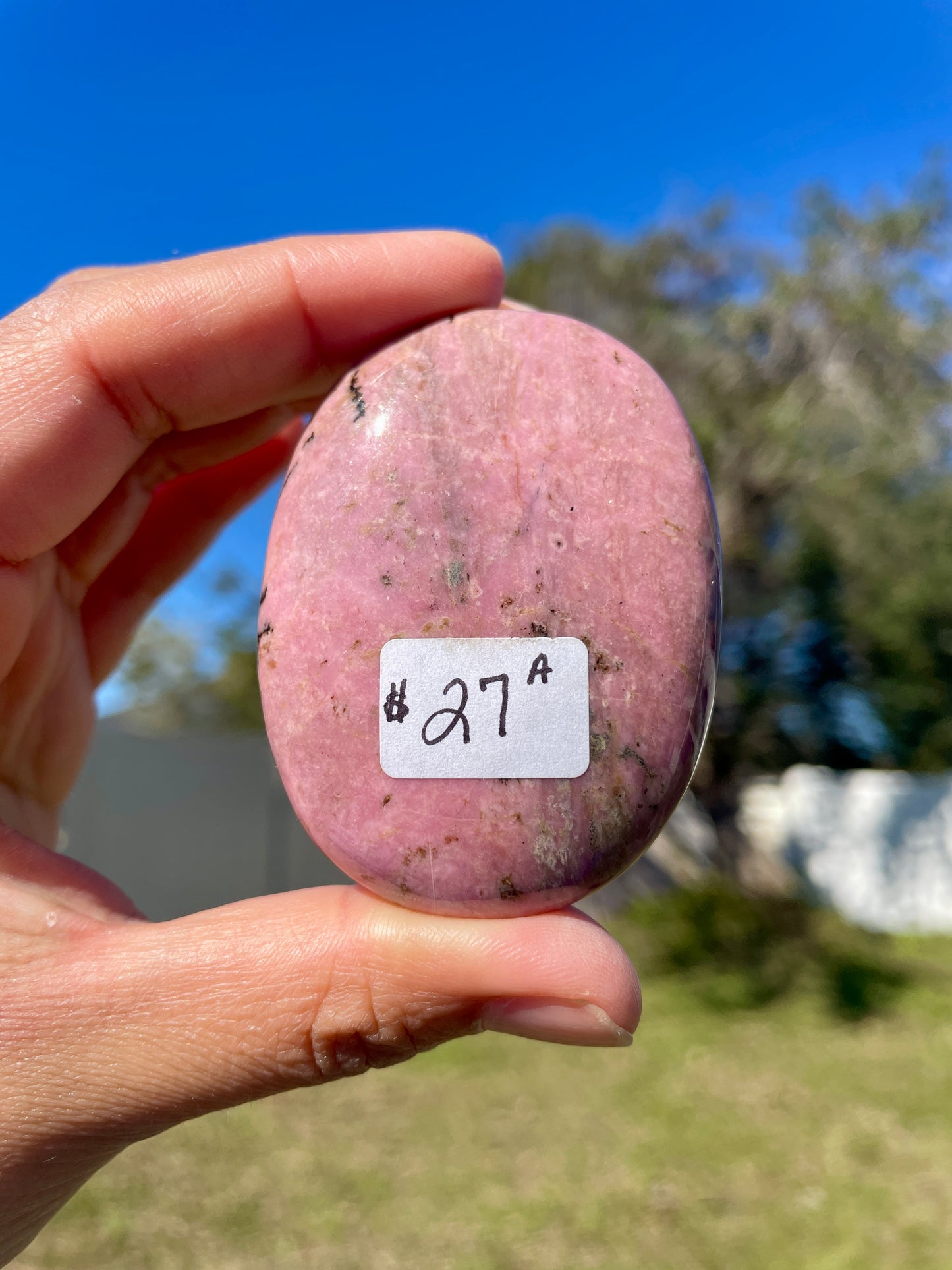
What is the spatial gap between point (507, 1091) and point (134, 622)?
396cm

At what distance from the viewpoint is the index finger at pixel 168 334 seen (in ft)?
4.06

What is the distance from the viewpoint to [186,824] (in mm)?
6684

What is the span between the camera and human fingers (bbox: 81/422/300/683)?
1856 mm

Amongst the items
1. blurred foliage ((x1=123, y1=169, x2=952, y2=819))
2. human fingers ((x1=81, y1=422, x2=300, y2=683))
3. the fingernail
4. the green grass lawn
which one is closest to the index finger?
human fingers ((x1=81, y1=422, x2=300, y2=683))

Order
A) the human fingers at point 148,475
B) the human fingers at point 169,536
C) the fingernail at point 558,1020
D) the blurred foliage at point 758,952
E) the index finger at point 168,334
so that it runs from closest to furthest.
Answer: the fingernail at point 558,1020 < the index finger at point 168,334 < the human fingers at point 148,475 < the human fingers at point 169,536 < the blurred foliage at point 758,952

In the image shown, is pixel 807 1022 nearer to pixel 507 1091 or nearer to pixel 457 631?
pixel 507 1091

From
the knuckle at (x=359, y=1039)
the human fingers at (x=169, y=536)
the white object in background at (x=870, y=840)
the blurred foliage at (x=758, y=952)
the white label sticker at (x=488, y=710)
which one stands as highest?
the human fingers at (x=169, y=536)

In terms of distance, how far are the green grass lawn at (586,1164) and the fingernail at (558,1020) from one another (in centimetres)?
296

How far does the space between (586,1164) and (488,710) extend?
12.7 feet

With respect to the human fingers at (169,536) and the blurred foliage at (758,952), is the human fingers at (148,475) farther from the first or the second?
the blurred foliage at (758,952)

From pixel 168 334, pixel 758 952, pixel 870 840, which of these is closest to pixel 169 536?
pixel 168 334

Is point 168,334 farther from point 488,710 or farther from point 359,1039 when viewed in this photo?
point 359,1039

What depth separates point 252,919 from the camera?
1.09 meters

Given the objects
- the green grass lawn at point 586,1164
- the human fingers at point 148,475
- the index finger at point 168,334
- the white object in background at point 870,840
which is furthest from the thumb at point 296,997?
the white object in background at point 870,840
